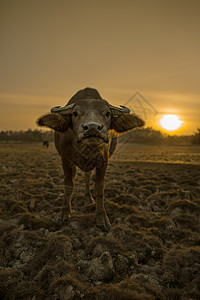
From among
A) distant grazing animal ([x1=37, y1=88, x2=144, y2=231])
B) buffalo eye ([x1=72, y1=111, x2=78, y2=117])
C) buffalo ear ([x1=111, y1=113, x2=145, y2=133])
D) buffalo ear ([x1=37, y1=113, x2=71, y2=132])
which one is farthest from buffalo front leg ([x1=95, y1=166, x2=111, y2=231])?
buffalo eye ([x1=72, y1=111, x2=78, y2=117])

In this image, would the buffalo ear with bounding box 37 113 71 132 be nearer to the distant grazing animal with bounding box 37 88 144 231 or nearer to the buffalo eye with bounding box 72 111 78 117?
the distant grazing animal with bounding box 37 88 144 231

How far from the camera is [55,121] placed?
3736 millimetres

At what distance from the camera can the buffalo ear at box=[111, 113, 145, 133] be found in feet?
12.6

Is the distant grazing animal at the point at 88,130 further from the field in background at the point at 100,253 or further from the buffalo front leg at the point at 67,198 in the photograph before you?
the field in background at the point at 100,253

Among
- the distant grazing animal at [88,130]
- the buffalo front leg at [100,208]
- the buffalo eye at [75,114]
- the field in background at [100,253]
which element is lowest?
the field in background at [100,253]

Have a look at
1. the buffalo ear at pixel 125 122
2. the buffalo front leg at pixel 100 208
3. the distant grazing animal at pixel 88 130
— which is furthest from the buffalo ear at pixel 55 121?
the buffalo front leg at pixel 100 208

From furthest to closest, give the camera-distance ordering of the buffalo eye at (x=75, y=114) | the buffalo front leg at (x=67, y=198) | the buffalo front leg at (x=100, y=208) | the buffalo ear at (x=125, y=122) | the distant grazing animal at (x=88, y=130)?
1. the buffalo front leg at (x=67, y=198)
2. the buffalo front leg at (x=100, y=208)
3. the buffalo ear at (x=125, y=122)
4. the buffalo eye at (x=75, y=114)
5. the distant grazing animal at (x=88, y=130)

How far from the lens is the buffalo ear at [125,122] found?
3.85m

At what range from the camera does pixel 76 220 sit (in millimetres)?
4246

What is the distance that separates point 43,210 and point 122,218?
212 centimetres

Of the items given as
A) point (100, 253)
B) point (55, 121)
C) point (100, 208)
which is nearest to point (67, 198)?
point (100, 208)

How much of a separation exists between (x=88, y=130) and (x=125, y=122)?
4.25 feet

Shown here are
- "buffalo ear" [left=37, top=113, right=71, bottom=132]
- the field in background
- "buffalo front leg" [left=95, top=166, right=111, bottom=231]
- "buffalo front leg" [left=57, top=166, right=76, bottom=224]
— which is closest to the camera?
the field in background

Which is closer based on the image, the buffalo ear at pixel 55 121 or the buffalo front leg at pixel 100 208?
the buffalo ear at pixel 55 121
